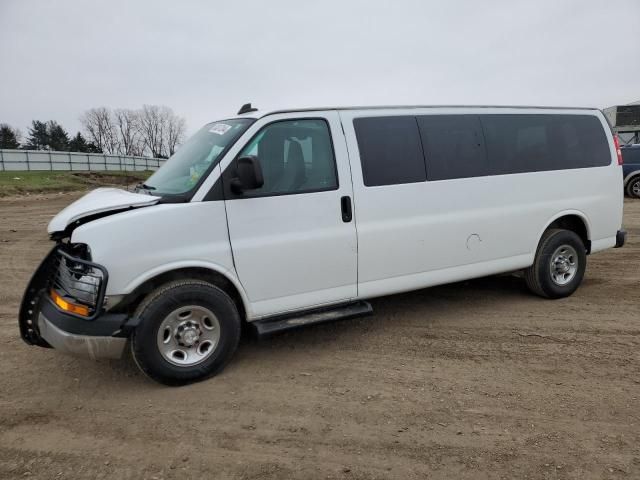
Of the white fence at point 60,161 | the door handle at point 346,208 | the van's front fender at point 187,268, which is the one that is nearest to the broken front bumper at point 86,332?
the van's front fender at point 187,268

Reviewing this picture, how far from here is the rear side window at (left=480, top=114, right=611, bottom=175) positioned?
5.19 meters

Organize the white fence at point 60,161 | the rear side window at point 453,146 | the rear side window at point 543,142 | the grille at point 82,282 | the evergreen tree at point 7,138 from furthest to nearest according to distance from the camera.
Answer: the evergreen tree at point 7,138 → the white fence at point 60,161 → the rear side window at point 543,142 → the rear side window at point 453,146 → the grille at point 82,282

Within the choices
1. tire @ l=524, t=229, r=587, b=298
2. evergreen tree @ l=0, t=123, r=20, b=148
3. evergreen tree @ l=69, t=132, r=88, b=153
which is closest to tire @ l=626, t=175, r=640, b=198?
tire @ l=524, t=229, r=587, b=298

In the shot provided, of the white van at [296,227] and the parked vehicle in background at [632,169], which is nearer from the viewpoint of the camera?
the white van at [296,227]

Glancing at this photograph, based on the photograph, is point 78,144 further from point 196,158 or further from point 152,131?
point 196,158

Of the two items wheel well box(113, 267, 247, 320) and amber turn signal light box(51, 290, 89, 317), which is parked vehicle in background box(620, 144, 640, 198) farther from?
amber turn signal light box(51, 290, 89, 317)

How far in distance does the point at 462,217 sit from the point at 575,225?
194 centimetres

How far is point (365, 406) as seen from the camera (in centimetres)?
348

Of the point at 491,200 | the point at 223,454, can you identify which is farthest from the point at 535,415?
the point at 491,200

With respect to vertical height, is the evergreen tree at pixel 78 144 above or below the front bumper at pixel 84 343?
above

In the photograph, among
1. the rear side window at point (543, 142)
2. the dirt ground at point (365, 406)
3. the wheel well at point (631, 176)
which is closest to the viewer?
the dirt ground at point (365, 406)

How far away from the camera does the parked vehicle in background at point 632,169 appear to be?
55.8 feet

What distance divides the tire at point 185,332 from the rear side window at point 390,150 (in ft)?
5.73

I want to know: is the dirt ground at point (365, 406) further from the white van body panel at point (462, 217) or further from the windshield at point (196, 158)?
the windshield at point (196, 158)
